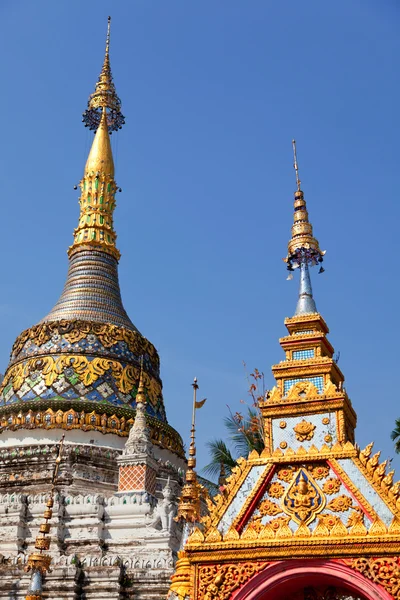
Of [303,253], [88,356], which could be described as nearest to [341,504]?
[303,253]

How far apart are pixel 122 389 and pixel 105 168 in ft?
39.4

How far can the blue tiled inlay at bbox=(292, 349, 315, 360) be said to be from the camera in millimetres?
11023

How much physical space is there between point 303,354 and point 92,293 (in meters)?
24.6

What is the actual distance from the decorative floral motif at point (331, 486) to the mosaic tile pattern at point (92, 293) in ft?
80.1

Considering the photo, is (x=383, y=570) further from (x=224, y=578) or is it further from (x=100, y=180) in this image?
(x=100, y=180)

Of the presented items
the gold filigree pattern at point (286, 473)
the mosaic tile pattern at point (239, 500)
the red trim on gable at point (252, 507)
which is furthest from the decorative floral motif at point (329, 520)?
the mosaic tile pattern at point (239, 500)

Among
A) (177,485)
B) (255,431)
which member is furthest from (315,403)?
(177,485)

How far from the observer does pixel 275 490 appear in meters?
Answer: 9.91

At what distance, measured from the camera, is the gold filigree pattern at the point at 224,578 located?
948 centimetres

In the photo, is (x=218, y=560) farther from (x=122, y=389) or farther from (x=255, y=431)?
(x=122, y=389)

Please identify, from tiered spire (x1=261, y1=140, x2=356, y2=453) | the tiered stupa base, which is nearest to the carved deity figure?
the tiered stupa base

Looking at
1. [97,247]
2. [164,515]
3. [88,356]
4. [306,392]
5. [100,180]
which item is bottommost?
[306,392]

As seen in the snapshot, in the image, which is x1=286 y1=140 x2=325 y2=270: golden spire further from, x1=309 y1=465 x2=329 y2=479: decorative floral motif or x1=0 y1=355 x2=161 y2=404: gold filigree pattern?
x1=0 y1=355 x2=161 y2=404: gold filigree pattern

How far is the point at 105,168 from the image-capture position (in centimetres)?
3881
